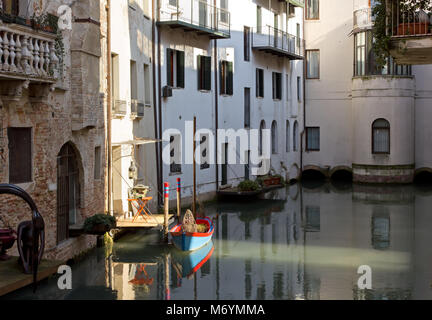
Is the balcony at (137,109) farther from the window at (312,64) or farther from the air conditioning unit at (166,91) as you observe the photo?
the window at (312,64)

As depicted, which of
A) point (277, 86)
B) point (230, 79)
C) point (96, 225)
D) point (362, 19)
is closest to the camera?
point (96, 225)

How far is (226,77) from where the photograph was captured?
30.5 metres

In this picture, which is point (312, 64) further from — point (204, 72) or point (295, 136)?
point (204, 72)

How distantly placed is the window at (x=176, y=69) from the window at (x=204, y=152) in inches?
124

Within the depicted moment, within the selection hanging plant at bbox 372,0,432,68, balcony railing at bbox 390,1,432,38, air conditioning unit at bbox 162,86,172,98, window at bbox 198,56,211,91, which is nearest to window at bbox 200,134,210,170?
window at bbox 198,56,211,91

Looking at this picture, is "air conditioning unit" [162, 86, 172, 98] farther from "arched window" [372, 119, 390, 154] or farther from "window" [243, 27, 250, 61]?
"arched window" [372, 119, 390, 154]

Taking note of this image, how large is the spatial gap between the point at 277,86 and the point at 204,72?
1012 centimetres

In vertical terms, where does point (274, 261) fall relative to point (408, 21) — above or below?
below

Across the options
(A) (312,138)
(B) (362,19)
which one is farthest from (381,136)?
(B) (362,19)

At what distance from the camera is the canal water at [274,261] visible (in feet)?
46.4

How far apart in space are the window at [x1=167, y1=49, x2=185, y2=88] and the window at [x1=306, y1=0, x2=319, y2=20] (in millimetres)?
17414

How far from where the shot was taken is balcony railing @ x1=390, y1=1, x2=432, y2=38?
1464 cm
